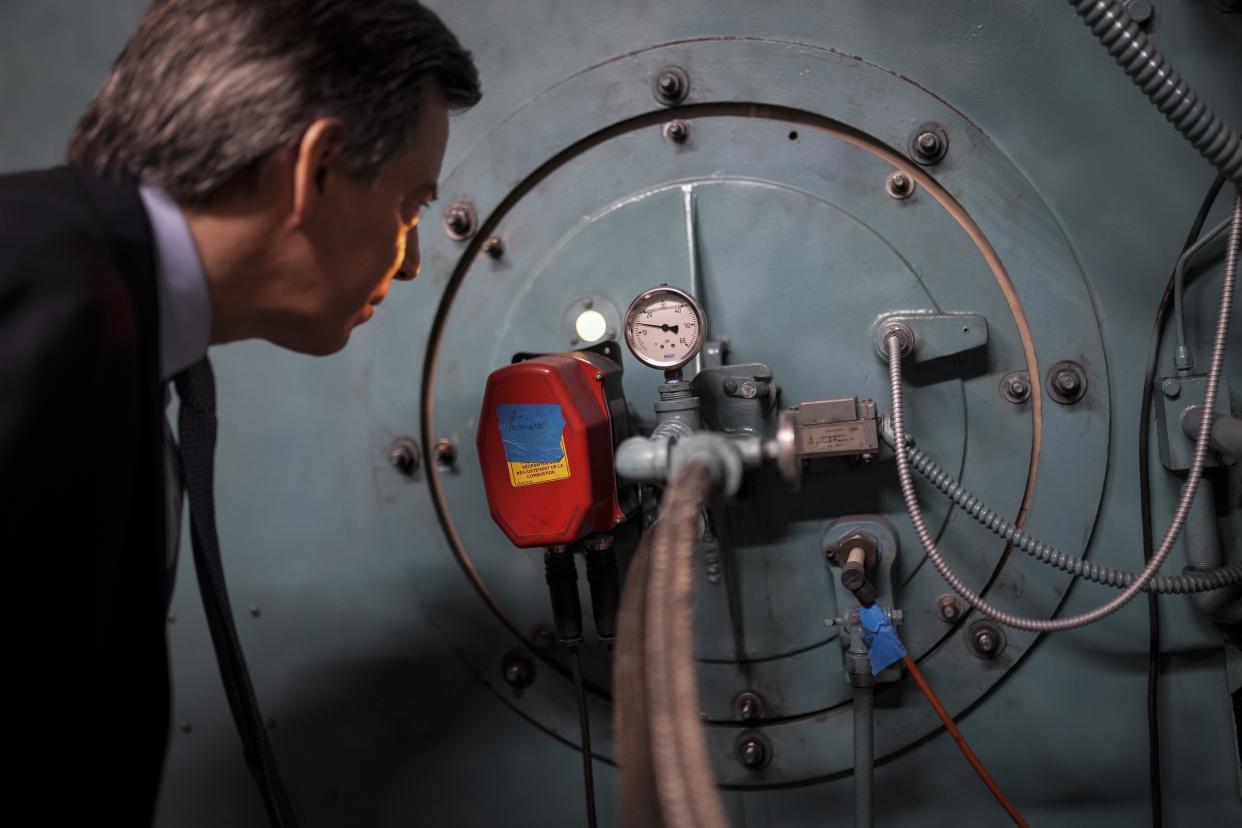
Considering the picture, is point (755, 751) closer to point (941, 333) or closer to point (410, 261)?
point (941, 333)

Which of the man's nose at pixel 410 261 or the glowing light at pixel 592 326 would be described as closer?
the man's nose at pixel 410 261

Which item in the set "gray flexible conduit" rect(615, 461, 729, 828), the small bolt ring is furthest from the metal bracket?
"gray flexible conduit" rect(615, 461, 729, 828)

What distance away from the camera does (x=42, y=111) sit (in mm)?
1372

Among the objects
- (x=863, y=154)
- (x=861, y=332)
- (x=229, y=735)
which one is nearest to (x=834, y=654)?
(x=861, y=332)

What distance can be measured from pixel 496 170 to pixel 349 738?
2.62 feet

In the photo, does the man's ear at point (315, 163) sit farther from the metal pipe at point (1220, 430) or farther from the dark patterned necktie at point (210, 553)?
the metal pipe at point (1220, 430)

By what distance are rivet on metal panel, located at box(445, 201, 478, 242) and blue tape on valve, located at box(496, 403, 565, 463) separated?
0.32 meters

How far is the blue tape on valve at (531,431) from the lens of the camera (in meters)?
1.00

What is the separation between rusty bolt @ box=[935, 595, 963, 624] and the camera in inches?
43.8

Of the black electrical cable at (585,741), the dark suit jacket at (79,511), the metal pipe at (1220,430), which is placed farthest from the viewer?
the black electrical cable at (585,741)

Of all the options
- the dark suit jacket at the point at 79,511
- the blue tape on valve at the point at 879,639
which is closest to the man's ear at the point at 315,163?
the dark suit jacket at the point at 79,511

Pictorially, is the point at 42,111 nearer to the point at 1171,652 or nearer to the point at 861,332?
the point at 861,332

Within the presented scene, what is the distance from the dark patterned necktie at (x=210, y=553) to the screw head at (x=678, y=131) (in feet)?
1.98

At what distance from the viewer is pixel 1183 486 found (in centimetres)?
106
